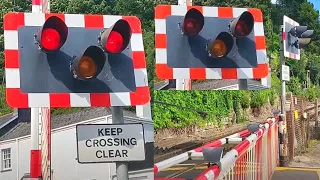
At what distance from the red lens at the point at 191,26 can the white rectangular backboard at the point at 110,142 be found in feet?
2.96

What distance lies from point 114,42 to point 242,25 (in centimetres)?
111

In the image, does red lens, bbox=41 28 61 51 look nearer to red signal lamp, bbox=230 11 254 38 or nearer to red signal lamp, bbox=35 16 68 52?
red signal lamp, bbox=35 16 68 52

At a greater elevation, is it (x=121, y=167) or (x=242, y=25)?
(x=242, y=25)

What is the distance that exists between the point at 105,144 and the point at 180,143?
0.42 meters

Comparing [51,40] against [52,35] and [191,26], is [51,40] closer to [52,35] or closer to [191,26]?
[52,35]

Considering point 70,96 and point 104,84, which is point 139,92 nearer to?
point 104,84

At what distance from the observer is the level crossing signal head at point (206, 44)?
3.08 metres

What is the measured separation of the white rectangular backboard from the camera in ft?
7.74

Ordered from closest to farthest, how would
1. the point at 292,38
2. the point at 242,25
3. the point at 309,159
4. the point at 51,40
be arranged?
the point at 51,40 < the point at 242,25 < the point at 292,38 < the point at 309,159

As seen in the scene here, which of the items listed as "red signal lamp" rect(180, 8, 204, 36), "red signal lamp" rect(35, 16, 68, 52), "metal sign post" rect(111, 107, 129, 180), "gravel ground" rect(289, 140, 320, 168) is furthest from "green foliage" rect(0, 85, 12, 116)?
"gravel ground" rect(289, 140, 320, 168)

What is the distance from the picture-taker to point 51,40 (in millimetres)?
2342

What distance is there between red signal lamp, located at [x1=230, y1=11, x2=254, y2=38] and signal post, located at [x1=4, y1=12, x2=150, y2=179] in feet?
2.94

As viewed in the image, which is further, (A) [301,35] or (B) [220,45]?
(A) [301,35]

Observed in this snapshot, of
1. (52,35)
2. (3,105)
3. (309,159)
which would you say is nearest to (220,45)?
(52,35)
